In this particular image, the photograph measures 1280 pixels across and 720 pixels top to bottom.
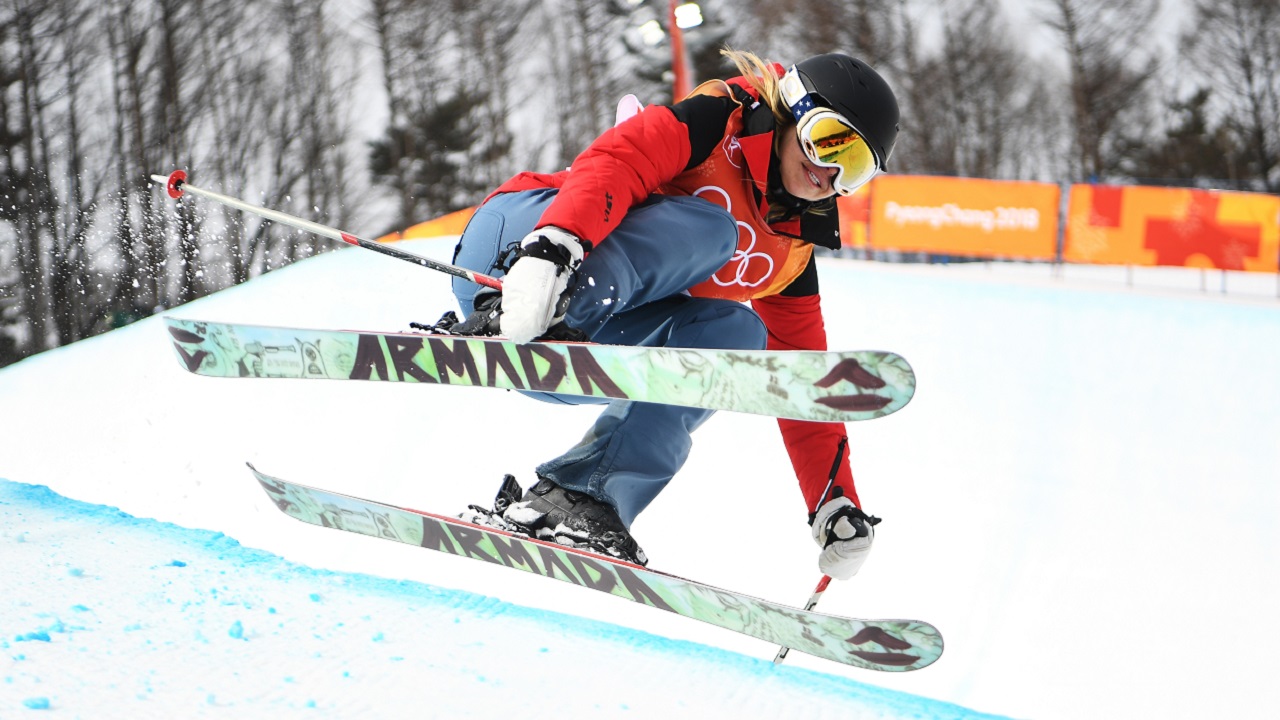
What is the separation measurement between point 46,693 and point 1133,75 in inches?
921

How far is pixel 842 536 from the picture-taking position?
90.7 inches

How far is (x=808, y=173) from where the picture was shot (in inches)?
81.9

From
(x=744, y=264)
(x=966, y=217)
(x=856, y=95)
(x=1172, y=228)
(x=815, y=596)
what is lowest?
(x=815, y=596)

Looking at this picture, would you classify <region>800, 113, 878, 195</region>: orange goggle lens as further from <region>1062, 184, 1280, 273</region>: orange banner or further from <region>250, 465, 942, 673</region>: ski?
<region>1062, 184, 1280, 273</region>: orange banner

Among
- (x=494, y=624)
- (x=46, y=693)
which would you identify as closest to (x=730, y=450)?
(x=494, y=624)

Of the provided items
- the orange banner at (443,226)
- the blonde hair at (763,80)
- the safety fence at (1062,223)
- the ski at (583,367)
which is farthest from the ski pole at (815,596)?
the orange banner at (443,226)

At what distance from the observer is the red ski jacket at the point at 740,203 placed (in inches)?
71.6

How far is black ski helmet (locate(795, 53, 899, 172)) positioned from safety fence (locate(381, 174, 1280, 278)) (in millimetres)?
8268

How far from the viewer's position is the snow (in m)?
2.20

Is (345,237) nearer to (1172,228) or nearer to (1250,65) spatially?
(1172,228)

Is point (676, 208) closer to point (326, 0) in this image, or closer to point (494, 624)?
point (494, 624)

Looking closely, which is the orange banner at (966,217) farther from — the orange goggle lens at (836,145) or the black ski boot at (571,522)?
the black ski boot at (571,522)

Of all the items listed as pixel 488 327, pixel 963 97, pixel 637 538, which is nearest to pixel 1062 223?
pixel 637 538

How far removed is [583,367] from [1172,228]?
9.26m
